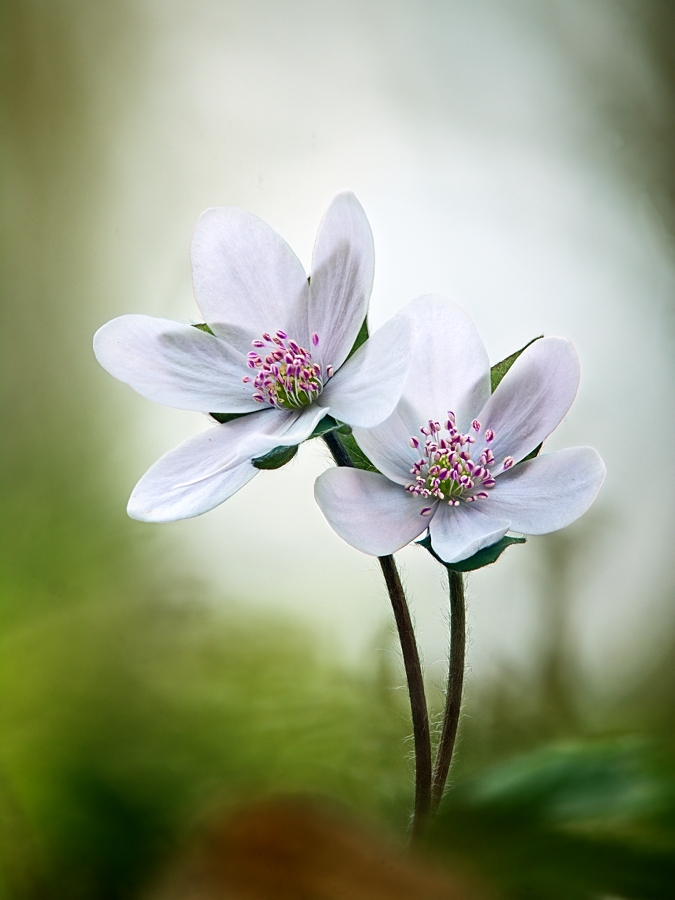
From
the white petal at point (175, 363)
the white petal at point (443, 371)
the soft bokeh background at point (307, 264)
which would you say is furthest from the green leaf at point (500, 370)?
the soft bokeh background at point (307, 264)

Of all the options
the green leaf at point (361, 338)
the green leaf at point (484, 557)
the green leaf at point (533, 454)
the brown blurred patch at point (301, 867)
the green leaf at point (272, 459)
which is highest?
the green leaf at point (361, 338)

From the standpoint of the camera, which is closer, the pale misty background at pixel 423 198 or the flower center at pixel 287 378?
the flower center at pixel 287 378

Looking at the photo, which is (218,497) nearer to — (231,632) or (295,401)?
(295,401)

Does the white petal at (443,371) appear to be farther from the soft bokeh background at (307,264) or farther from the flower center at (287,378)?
the soft bokeh background at (307,264)

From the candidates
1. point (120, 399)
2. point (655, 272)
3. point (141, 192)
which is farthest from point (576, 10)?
point (120, 399)

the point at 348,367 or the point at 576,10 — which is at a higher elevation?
the point at 576,10

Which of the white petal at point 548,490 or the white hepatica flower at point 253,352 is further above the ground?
the white hepatica flower at point 253,352
